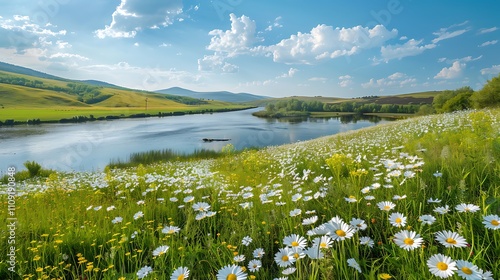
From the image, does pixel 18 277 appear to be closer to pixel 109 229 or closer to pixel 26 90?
pixel 109 229

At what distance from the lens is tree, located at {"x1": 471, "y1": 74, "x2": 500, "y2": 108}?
41.0m

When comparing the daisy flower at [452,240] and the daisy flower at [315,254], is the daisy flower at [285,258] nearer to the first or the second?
the daisy flower at [315,254]

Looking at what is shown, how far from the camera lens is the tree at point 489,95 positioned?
41.0 metres

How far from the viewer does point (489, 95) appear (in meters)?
41.6

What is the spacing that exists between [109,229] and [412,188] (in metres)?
4.01

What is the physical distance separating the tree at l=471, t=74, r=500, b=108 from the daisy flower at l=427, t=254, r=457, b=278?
53.4 meters

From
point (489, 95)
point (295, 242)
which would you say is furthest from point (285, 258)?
point (489, 95)

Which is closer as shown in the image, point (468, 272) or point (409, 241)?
point (468, 272)

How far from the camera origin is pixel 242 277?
5.32 ft

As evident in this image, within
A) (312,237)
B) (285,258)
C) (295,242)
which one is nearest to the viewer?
(285,258)

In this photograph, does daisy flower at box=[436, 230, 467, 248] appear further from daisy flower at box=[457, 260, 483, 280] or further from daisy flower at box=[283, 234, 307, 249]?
daisy flower at box=[283, 234, 307, 249]

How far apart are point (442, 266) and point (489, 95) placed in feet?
181

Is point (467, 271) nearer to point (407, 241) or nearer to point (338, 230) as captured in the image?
point (407, 241)

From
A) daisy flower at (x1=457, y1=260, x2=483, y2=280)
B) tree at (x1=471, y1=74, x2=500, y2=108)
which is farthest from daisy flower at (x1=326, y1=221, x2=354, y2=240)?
tree at (x1=471, y1=74, x2=500, y2=108)
